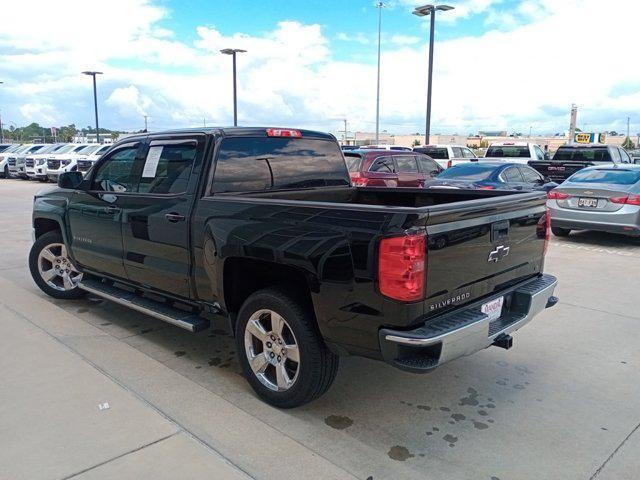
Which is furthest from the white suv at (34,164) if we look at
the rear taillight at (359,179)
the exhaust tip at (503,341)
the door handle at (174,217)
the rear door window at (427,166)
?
the exhaust tip at (503,341)

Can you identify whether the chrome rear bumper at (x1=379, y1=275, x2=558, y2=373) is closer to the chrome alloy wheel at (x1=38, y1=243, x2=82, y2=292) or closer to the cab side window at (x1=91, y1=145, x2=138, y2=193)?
the cab side window at (x1=91, y1=145, x2=138, y2=193)

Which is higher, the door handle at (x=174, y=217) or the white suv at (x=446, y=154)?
the white suv at (x=446, y=154)

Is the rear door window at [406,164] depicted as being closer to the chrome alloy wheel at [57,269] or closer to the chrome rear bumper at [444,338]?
the chrome alloy wheel at [57,269]

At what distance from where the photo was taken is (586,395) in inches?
152

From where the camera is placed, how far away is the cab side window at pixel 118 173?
4797 mm

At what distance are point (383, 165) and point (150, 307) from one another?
32.3 ft

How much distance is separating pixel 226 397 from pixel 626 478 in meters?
2.44

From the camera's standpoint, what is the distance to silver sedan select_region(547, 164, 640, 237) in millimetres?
9133

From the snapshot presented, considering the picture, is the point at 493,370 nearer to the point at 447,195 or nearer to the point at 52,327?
the point at 447,195

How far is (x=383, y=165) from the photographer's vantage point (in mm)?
13555

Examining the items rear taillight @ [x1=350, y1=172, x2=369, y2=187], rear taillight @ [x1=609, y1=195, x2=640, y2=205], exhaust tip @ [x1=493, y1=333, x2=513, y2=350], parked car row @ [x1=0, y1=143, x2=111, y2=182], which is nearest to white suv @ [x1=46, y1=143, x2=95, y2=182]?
parked car row @ [x1=0, y1=143, x2=111, y2=182]

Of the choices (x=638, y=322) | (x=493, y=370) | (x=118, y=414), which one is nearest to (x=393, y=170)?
(x=638, y=322)

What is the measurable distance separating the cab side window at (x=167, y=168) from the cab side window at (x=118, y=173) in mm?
224

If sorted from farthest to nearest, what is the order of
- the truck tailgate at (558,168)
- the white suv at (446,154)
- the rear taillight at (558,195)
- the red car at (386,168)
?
the white suv at (446,154), the truck tailgate at (558,168), the red car at (386,168), the rear taillight at (558,195)
